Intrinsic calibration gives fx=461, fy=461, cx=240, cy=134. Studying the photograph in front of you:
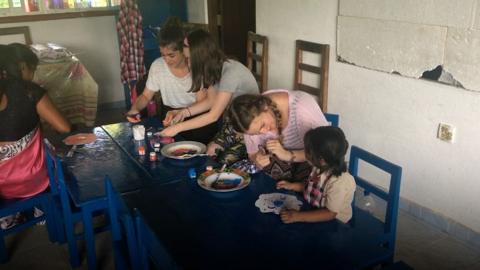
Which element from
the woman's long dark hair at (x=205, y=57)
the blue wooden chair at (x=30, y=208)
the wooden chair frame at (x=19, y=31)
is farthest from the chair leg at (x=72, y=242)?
the wooden chair frame at (x=19, y=31)

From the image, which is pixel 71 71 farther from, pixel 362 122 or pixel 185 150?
pixel 362 122

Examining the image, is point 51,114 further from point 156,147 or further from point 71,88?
point 71,88

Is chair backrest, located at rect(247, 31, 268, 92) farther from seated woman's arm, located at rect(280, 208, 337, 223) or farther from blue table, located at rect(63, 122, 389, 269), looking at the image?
seated woman's arm, located at rect(280, 208, 337, 223)

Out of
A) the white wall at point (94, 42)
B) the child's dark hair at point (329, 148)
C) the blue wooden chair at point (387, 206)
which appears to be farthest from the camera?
the white wall at point (94, 42)

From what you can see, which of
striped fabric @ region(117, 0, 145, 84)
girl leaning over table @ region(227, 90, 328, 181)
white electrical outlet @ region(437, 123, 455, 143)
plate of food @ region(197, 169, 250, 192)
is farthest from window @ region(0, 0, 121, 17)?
white electrical outlet @ region(437, 123, 455, 143)

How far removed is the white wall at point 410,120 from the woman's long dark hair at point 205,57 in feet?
3.53

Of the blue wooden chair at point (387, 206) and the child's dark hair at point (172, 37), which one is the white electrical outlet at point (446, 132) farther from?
the child's dark hair at point (172, 37)

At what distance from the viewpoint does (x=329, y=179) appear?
69.1 inches

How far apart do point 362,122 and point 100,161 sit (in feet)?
5.91

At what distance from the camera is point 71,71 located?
431cm

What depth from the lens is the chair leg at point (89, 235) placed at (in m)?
2.06

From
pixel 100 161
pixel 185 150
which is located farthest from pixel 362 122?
pixel 100 161

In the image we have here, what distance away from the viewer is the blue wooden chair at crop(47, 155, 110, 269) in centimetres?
198

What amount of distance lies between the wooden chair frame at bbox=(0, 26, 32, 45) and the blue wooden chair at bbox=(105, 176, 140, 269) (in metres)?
3.60
